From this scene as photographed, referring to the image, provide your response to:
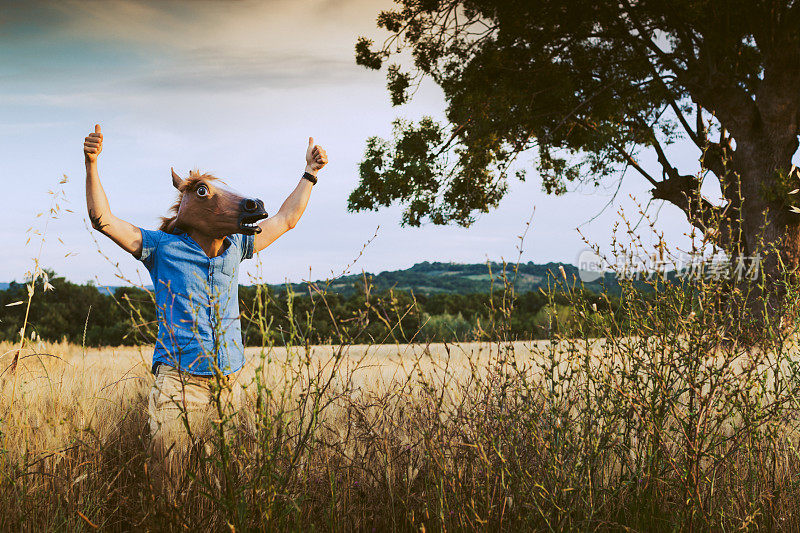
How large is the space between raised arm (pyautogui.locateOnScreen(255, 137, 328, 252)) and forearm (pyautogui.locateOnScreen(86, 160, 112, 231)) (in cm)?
102

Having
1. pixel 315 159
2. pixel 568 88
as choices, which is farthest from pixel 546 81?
pixel 315 159

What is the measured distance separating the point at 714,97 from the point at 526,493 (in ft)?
35.3

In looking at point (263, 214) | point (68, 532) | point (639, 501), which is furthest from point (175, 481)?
point (639, 501)

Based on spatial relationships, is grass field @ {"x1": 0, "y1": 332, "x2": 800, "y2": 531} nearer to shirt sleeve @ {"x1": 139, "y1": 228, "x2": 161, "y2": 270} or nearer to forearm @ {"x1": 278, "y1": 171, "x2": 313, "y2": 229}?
shirt sleeve @ {"x1": 139, "y1": 228, "x2": 161, "y2": 270}

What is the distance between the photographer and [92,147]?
3406 mm

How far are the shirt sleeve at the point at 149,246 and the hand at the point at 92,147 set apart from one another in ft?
1.66

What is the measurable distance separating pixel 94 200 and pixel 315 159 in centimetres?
160

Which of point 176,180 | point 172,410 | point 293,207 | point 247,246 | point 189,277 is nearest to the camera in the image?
point 172,410

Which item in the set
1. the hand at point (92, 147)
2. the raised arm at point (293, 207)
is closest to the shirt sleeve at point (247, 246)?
the raised arm at point (293, 207)

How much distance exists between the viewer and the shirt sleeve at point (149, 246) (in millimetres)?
3580

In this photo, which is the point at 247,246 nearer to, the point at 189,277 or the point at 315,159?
the point at 189,277

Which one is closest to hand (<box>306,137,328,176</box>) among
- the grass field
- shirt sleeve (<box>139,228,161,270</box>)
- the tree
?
shirt sleeve (<box>139,228,161,270</box>)

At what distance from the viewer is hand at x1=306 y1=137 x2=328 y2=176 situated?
14.4 ft

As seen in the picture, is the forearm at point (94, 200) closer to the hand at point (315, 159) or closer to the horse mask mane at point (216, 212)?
the horse mask mane at point (216, 212)
